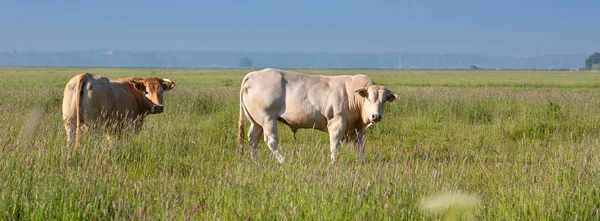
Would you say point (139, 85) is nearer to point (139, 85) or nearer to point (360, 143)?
point (139, 85)

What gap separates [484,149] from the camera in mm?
11914

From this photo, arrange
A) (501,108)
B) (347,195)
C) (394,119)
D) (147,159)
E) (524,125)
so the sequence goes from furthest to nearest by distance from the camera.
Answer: (501,108) < (394,119) < (524,125) < (147,159) < (347,195)

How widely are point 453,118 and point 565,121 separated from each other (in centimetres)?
257

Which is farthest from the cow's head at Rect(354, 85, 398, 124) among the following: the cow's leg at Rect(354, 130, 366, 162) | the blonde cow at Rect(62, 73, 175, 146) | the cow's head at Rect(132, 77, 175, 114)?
the cow's head at Rect(132, 77, 175, 114)

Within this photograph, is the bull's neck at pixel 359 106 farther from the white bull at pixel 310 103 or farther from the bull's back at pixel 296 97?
the bull's back at pixel 296 97

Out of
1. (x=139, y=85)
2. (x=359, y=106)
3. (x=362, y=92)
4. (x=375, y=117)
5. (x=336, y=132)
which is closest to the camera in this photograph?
(x=375, y=117)

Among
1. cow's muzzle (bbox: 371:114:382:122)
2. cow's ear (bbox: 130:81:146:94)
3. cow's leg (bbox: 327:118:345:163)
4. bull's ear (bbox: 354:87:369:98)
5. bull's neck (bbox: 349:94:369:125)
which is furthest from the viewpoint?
cow's ear (bbox: 130:81:146:94)

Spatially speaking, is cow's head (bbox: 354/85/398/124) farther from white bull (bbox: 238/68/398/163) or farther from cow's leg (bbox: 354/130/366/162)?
cow's leg (bbox: 354/130/366/162)

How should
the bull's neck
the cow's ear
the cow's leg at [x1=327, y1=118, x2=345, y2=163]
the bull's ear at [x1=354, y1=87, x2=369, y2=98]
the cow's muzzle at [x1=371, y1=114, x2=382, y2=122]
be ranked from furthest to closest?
the cow's ear
the bull's neck
the cow's leg at [x1=327, y1=118, x2=345, y2=163]
the bull's ear at [x1=354, y1=87, x2=369, y2=98]
the cow's muzzle at [x1=371, y1=114, x2=382, y2=122]

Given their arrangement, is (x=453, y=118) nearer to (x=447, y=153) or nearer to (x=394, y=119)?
(x=394, y=119)

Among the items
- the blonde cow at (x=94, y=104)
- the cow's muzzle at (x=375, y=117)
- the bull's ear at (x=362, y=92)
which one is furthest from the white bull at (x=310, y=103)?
the blonde cow at (x=94, y=104)

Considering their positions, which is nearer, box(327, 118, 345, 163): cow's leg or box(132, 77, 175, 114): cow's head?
box(327, 118, 345, 163): cow's leg

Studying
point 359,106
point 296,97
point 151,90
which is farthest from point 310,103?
point 151,90

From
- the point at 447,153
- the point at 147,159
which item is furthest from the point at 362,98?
the point at 147,159
